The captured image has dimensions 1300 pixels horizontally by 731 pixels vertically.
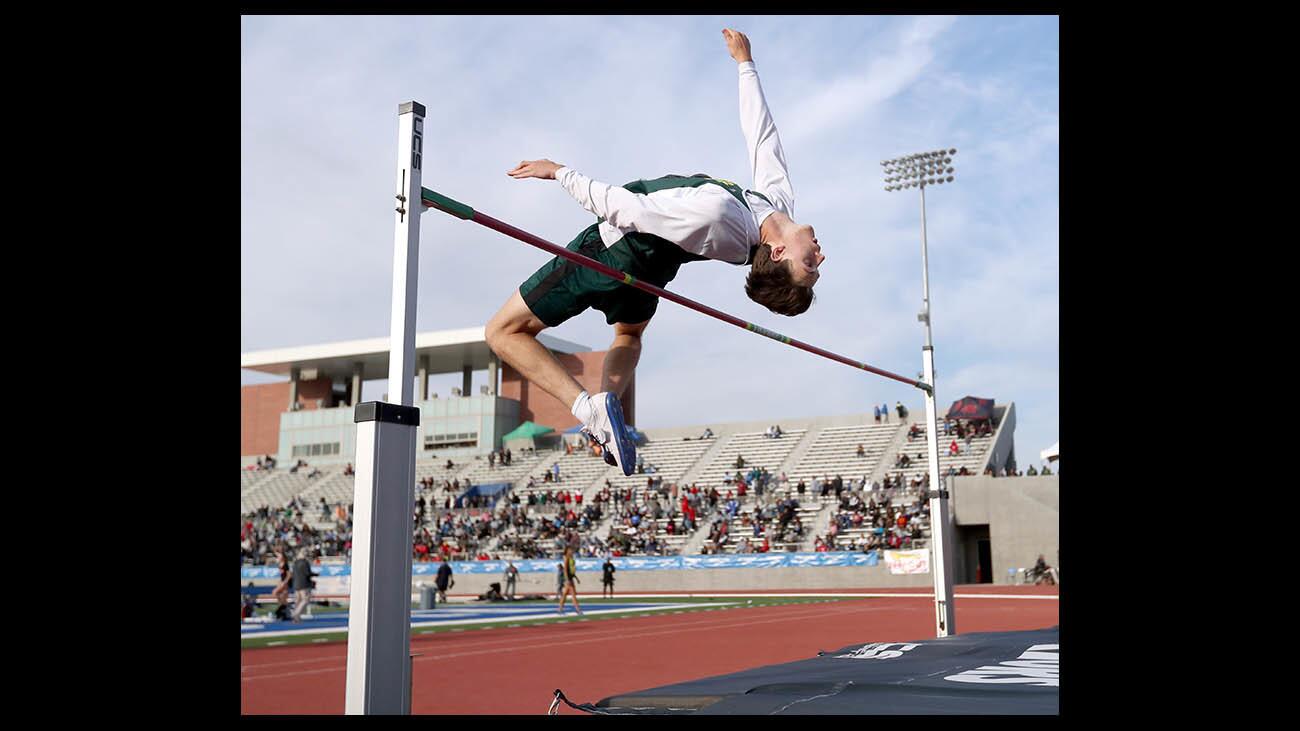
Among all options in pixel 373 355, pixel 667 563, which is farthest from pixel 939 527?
pixel 373 355

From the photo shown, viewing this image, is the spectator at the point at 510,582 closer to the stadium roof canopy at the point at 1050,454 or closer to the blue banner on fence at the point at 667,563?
the blue banner on fence at the point at 667,563

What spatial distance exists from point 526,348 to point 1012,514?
18520 mm

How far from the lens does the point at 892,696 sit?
3.69 meters

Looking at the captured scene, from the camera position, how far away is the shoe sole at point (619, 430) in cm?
335

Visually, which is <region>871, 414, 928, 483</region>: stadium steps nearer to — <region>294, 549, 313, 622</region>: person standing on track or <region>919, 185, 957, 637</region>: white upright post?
<region>294, 549, 313, 622</region>: person standing on track

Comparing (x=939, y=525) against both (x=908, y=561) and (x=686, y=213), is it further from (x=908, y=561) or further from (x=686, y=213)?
(x=908, y=561)

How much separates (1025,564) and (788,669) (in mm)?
16813

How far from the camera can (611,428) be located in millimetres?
3350

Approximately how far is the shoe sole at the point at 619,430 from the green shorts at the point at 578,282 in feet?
1.37

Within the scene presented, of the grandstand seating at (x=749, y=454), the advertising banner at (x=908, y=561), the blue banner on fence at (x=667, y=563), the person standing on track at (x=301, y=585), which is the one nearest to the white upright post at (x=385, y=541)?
the person standing on track at (x=301, y=585)

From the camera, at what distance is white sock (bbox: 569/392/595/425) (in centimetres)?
340

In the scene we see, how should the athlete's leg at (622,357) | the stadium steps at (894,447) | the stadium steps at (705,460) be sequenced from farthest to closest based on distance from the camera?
the stadium steps at (705,460) → the stadium steps at (894,447) → the athlete's leg at (622,357)

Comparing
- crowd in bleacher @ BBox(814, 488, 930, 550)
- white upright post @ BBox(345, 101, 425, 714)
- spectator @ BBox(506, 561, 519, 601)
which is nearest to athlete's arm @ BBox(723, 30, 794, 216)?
white upright post @ BBox(345, 101, 425, 714)
